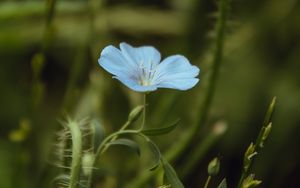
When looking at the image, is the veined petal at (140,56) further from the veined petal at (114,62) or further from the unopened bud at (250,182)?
the unopened bud at (250,182)

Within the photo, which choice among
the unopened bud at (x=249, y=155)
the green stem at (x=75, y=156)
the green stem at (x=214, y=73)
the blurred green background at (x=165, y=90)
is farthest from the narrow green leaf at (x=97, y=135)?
the blurred green background at (x=165, y=90)

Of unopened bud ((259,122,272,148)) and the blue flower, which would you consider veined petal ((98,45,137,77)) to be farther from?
unopened bud ((259,122,272,148))

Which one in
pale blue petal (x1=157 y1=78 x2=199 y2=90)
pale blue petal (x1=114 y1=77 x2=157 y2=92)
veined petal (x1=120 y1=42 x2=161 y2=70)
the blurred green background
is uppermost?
veined petal (x1=120 y1=42 x2=161 y2=70)

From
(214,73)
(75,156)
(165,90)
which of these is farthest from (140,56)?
(165,90)

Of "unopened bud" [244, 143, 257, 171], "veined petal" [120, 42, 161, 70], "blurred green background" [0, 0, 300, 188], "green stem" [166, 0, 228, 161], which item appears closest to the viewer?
"unopened bud" [244, 143, 257, 171]

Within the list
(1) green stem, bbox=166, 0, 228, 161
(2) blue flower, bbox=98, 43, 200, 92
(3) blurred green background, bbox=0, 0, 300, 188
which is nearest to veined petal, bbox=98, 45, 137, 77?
(2) blue flower, bbox=98, 43, 200, 92

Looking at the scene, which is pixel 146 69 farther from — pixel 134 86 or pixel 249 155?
pixel 249 155

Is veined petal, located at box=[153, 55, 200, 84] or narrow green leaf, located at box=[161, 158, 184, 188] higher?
veined petal, located at box=[153, 55, 200, 84]
